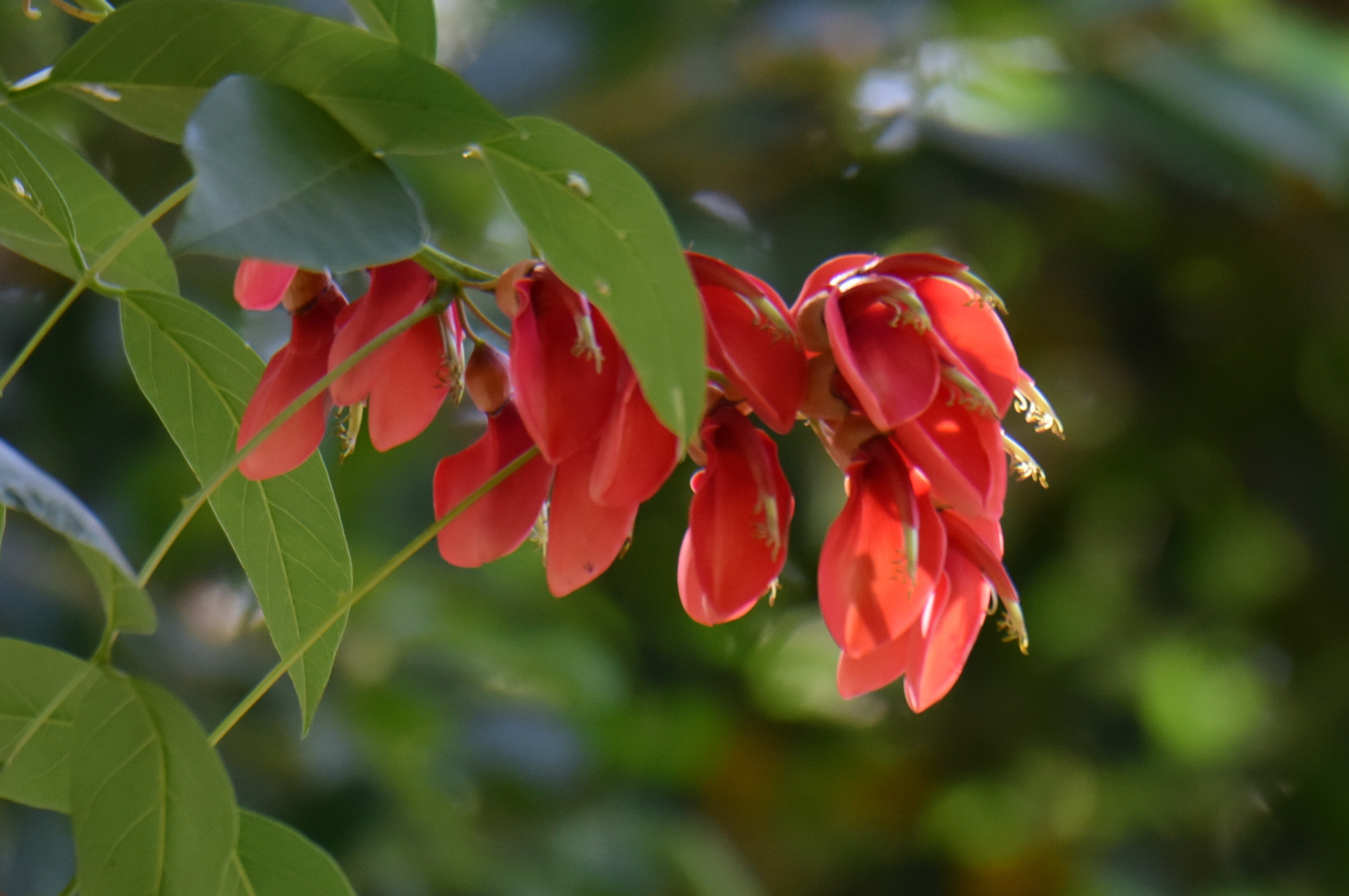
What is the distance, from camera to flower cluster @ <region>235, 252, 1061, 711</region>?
12.3 inches

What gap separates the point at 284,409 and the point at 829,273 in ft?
0.48

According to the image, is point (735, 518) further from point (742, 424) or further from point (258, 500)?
point (258, 500)

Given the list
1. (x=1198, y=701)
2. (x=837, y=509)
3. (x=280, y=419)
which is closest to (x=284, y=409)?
(x=280, y=419)

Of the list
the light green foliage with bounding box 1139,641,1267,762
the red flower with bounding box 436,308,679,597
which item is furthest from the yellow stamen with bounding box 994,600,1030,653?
the light green foliage with bounding box 1139,641,1267,762

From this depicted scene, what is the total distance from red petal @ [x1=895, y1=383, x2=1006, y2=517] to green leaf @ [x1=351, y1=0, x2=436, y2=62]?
0.15 metres

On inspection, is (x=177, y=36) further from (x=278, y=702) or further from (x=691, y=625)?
(x=691, y=625)

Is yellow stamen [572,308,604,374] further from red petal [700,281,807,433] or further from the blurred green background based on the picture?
the blurred green background

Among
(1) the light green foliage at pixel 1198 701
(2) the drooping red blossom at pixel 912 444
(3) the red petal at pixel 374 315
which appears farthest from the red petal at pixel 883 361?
(1) the light green foliage at pixel 1198 701

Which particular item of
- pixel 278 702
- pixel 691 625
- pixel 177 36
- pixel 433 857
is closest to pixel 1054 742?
pixel 691 625

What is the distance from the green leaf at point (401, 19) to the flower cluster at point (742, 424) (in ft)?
0.18

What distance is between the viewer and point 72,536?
0.21m

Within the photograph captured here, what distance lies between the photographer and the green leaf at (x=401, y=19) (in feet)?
1.02

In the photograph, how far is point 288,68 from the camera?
0.90 ft

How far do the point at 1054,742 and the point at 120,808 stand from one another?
1624 mm
